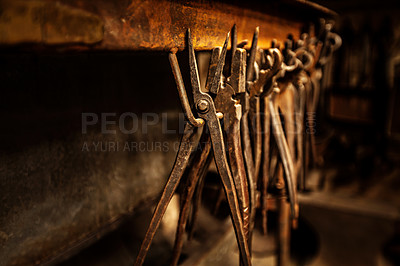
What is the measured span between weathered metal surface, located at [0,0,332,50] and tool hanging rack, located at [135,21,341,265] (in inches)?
1.8

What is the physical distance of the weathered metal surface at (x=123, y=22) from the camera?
1.39 ft

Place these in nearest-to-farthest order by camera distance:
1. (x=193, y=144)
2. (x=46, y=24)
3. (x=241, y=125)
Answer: (x=46, y=24) → (x=193, y=144) → (x=241, y=125)

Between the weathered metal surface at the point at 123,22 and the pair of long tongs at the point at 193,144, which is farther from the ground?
the weathered metal surface at the point at 123,22

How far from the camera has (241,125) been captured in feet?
2.91

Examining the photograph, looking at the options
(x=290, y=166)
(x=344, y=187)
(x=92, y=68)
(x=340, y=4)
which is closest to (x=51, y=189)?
(x=92, y=68)

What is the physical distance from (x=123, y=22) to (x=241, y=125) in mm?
460

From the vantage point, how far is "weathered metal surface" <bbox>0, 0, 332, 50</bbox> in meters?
0.42

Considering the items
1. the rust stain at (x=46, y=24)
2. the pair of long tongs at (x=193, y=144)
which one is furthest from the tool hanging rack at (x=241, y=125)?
the rust stain at (x=46, y=24)

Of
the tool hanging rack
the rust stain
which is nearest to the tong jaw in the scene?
the tool hanging rack

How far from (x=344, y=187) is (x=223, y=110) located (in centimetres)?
214

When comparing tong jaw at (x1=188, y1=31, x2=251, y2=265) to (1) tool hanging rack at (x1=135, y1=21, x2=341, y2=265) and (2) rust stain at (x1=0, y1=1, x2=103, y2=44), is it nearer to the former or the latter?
(1) tool hanging rack at (x1=135, y1=21, x2=341, y2=265)

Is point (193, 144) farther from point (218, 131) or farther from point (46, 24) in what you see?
point (46, 24)

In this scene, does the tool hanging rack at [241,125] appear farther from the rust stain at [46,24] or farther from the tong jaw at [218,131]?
the rust stain at [46,24]

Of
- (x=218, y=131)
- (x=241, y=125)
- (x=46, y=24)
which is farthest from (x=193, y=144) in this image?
(x=46, y=24)
